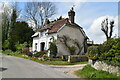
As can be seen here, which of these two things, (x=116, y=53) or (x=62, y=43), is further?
(x=62, y=43)

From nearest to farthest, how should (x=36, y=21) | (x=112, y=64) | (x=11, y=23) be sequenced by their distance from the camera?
1. (x=112, y=64)
2. (x=36, y=21)
3. (x=11, y=23)

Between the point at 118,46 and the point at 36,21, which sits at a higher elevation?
the point at 36,21

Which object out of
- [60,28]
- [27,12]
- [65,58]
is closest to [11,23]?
[27,12]

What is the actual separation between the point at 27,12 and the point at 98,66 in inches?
1559

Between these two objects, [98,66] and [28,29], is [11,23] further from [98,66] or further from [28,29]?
[98,66]

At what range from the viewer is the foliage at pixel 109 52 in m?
12.0

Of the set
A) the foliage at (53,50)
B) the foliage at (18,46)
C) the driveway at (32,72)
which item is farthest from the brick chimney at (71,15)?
the foliage at (18,46)

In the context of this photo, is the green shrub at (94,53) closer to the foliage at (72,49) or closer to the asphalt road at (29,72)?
the asphalt road at (29,72)

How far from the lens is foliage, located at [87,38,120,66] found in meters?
12.0

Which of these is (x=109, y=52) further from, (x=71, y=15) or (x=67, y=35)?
(x=71, y=15)

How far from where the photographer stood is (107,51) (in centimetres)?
1341

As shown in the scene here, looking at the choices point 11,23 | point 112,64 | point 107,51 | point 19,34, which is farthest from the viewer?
point 11,23

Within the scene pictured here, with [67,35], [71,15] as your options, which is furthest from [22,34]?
[67,35]

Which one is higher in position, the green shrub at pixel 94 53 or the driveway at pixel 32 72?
the green shrub at pixel 94 53
